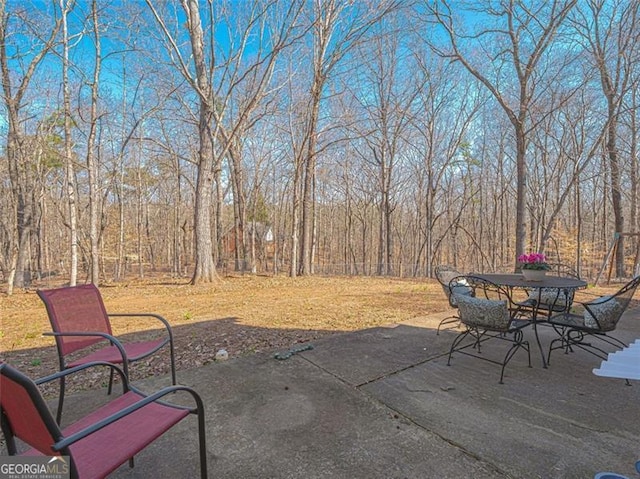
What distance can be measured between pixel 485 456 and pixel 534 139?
16.5 metres

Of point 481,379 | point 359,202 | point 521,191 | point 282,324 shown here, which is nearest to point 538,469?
point 481,379

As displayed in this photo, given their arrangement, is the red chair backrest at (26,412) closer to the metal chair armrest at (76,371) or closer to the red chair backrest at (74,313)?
the metal chair armrest at (76,371)

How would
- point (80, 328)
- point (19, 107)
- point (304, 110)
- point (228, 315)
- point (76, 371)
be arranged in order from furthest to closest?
1. point (304, 110)
2. point (19, 107)
3. point (228, 315)
4. point (80, 328)
5. point (76, 371)

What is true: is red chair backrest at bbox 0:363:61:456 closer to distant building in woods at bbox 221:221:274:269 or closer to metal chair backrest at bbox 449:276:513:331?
metal chair backrest at bbox 449:276:513:331

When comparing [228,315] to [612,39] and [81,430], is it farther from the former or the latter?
[612,39]

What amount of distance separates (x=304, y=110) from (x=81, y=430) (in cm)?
1179

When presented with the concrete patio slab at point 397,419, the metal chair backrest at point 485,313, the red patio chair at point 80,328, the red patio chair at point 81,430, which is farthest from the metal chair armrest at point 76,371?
the metal chair backrest at point 485,313

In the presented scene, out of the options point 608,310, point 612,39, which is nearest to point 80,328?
point 608,310

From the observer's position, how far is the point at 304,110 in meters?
11.6

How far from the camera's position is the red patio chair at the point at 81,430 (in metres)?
1.00

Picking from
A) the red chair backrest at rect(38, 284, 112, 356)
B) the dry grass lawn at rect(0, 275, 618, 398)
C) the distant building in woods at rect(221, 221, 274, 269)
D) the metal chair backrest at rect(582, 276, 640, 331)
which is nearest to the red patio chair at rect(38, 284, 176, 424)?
the red chair backrest at rect(38, 284, 112, 356)

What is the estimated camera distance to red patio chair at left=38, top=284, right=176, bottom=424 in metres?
2.01

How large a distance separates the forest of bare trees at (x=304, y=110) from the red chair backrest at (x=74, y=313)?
6016 mm

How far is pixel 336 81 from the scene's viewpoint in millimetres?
11867
